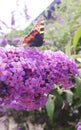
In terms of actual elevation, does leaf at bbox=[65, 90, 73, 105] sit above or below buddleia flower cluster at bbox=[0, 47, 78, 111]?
below

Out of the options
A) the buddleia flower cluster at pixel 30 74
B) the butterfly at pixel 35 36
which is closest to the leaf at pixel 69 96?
the buddleia flower cluster at pixel 30 74

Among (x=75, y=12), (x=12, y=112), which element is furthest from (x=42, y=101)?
(x=75, y=12)

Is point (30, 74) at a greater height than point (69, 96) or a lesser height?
greater

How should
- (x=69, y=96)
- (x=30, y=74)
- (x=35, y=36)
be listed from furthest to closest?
1. (x=35, y=36)
2. (x=69, y=96)
3. (x=30, y=74)

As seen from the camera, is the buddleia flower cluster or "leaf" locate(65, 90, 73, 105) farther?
"leaf" locate(65, 90, 73, 105)

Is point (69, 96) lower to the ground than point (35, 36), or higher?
lower

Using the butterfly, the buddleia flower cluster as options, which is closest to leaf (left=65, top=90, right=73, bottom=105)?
the buddleia flower cluster

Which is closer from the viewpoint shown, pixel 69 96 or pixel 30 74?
pixel 30 74

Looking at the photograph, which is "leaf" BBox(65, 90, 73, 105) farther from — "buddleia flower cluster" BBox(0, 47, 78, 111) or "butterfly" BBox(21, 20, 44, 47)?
"butterfly" BBox(21, 20, 44, 47)

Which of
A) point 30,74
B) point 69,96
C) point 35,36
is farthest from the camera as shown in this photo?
point 35,36

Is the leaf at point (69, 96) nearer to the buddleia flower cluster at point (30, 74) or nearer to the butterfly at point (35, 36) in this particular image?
the buddleia flower cluster at point (30, 74)
